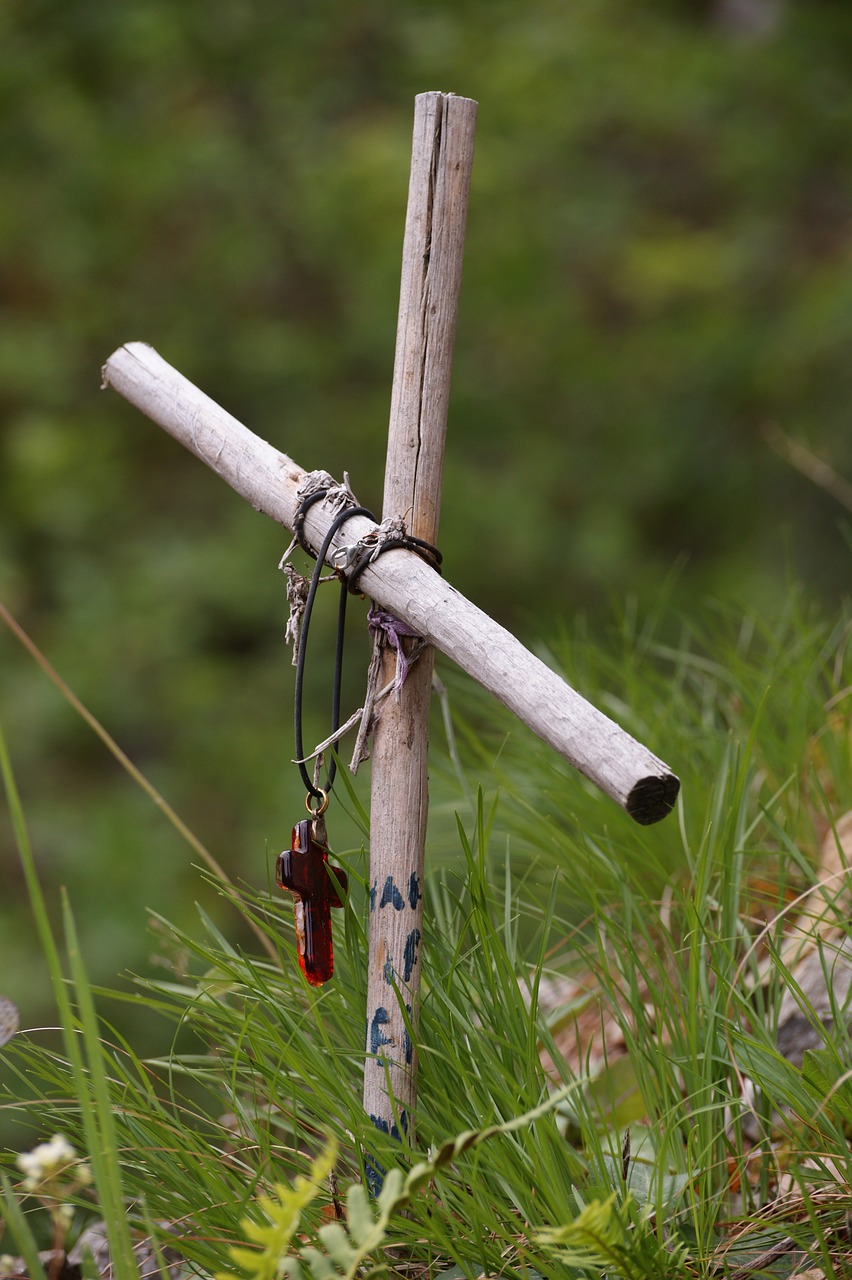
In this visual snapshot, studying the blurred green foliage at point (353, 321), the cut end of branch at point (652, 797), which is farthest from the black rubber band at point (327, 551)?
the blurred green foliage at point (353, 321)

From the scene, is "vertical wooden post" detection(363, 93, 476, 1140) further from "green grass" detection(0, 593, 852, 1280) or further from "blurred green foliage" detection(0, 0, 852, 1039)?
"blurred green foliage" detection(0, 0, 852, 1039)

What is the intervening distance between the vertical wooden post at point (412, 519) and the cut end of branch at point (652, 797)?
258mm

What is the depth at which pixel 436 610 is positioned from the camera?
0.78 metres

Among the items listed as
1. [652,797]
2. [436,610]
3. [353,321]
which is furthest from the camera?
[353,321]

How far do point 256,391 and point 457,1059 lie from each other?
Result: 11.7 ft

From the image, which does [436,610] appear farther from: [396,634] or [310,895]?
[310,895]

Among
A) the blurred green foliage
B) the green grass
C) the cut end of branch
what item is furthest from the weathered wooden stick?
the blurred green foliage

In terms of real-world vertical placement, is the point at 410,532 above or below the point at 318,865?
above

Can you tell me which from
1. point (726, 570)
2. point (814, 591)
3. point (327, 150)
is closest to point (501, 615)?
point (726, 570)

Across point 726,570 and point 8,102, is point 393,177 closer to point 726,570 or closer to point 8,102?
point 8,102

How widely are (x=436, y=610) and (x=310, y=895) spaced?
0.84ft

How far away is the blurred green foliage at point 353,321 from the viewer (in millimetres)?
3711

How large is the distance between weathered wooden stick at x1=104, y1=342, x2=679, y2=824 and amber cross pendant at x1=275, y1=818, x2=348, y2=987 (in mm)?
198

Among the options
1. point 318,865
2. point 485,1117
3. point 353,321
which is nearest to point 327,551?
point 318,865
